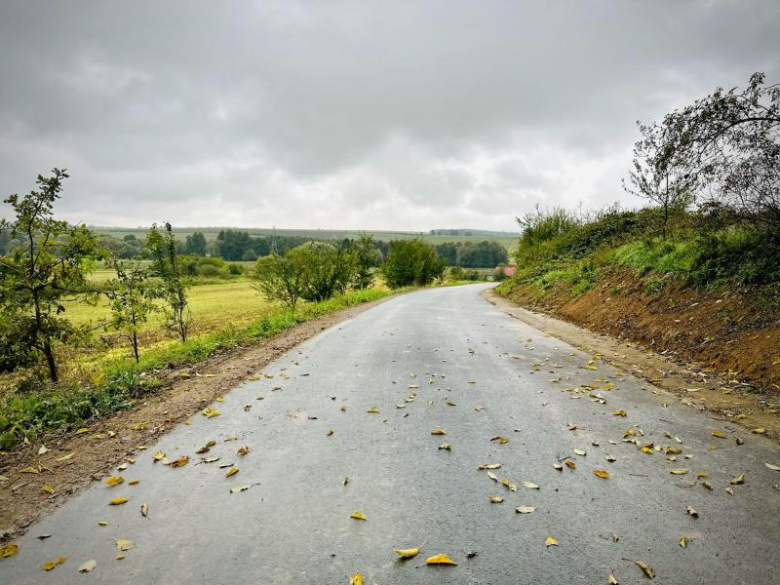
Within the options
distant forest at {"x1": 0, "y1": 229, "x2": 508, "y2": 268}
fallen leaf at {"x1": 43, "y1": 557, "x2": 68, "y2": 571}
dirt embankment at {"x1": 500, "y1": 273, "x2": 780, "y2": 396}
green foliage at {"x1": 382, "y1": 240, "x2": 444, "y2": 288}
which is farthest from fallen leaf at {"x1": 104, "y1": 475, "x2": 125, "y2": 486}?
distant forest at {"x1": 0, "y1": 229, "x2": 508, "y2": 268}

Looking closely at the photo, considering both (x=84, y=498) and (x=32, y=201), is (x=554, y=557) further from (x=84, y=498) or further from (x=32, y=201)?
(x=32, y=201)

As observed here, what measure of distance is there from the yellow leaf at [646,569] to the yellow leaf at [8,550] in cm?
414

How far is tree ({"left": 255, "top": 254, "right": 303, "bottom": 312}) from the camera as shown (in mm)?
20938

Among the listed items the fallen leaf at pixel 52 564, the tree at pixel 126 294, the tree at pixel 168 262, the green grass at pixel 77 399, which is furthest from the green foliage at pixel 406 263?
the fallen leaf at pixel 52 564

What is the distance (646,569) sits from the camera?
2.41 meters

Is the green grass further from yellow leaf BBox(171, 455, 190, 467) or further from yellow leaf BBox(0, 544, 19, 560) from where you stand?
yellow leaf BBox(0, 544, 19, 560)

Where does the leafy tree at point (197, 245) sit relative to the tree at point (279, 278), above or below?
above

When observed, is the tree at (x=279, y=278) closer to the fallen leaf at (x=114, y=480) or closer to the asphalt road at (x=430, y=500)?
the asphalt road at (x=430, y=500)

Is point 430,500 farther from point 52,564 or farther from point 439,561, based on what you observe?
point 52,564

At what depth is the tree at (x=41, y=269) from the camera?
627 centimetres

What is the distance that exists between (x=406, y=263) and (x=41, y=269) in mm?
36760

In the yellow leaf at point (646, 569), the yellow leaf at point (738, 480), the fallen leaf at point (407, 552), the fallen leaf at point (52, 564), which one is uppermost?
the yellow leaf at point (738, 480)

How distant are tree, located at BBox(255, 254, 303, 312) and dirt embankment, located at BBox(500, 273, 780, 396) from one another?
14311 mm

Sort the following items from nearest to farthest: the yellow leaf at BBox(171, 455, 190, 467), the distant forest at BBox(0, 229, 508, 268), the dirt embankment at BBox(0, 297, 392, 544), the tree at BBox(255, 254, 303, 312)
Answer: the dirt embankment at BBox(0, 297, 392, 544) < the yellow leaf at BBox(171, 455, 190, 467) < the tree at BBox(255, 254, 303, 312) < the distant forest at BBox(0, 229, 508, 268)
